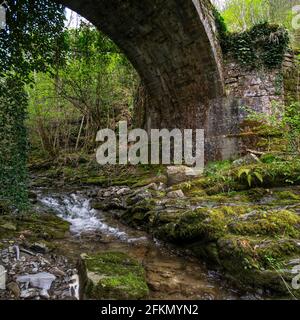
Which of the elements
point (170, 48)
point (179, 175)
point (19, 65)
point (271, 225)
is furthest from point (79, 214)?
point (170, 48)

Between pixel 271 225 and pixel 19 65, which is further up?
pixel 19 65

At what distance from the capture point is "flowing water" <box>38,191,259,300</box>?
121 inches

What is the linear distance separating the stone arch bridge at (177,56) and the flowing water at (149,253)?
13.1 feet

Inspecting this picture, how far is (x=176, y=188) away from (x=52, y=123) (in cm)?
831

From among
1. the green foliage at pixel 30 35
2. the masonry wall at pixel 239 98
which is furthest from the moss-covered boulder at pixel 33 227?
the masonry wall at pixel 239 98

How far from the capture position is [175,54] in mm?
8438

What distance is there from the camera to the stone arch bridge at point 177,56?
24.5 ft

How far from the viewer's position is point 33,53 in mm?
6789

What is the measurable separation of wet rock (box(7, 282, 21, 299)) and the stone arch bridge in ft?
20.4

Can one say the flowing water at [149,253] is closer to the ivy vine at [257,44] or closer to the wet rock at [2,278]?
the wet rock at [2,278]

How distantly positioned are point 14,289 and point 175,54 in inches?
275

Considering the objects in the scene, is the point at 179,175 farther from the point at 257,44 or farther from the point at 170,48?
the point at 257,44

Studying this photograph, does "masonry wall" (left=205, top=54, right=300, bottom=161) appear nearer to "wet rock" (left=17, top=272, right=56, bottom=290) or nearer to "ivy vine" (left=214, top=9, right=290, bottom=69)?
"ivy vine" (left=214, top=9, right=290, bottom=69)
